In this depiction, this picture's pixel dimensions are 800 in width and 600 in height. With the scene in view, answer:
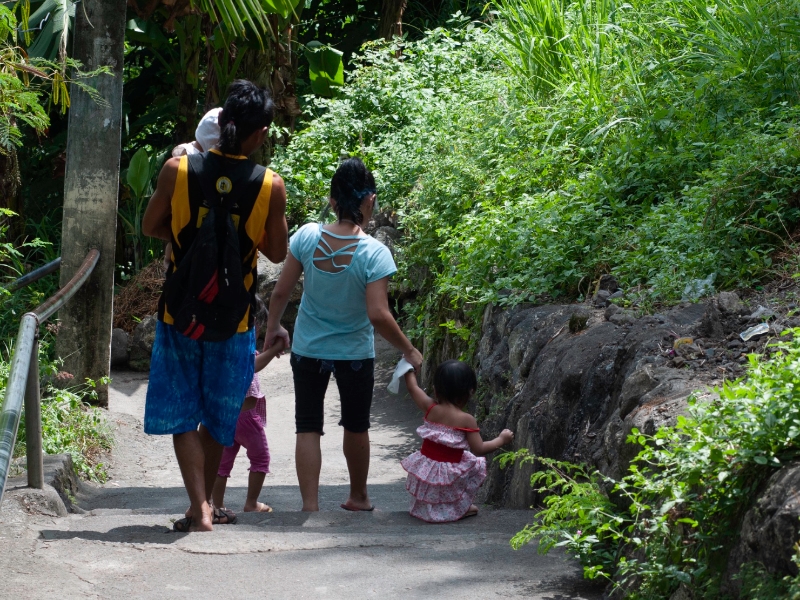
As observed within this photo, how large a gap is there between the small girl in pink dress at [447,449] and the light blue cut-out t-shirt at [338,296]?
0.32 metres

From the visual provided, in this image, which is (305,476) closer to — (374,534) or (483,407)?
(374,534)

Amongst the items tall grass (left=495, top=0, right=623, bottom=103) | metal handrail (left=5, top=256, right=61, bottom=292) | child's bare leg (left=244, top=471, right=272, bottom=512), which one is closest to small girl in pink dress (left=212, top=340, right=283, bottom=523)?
child's bare leg (left=244, top=471, right=272, bottom=512)

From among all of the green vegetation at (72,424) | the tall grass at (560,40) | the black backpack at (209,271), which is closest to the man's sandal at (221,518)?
the black backpack at (209,271)

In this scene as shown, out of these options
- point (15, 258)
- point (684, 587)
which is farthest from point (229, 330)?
→ point (15, 258)

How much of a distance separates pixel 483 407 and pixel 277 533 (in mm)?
2490

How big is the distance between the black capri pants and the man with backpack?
595 mm

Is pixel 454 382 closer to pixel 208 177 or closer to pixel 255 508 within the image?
pixel 255 508

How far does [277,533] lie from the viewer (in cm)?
371

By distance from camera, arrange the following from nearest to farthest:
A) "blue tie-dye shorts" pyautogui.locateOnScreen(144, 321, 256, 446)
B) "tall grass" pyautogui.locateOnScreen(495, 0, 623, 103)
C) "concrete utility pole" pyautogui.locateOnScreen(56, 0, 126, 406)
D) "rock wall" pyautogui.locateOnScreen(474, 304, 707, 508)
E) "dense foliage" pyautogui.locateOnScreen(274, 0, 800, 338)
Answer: "rock wall" pyautogui.locateOnScreen(474, 304, 707, 508) < "blue tie-dye shorts" pyautogui.locateOnScreen(144, 321, 256, 446) < "dense foliage" pyautogui.locateOnScreen(274, 0, 800, 338) < "concrete utility pole" pyautogui.locateOnScreen(56, 0, 126, 406) < "tall grass" pyautogui.locateOnScreen(495, 0, 623, 103)

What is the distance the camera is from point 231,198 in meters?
3.70

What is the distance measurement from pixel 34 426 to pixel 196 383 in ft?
2.58

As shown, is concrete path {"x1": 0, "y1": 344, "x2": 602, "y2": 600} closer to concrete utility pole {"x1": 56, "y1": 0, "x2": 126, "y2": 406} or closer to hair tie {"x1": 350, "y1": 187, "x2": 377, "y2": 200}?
hair tie {"x1": 350, "y1": 187, "x2": 377, "y2": 200}

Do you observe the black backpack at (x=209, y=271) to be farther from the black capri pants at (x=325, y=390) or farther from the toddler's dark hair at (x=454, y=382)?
the toddler's dark hair at (x=454, y=382)

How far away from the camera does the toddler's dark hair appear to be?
14.5 ft
